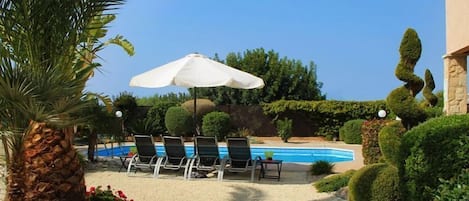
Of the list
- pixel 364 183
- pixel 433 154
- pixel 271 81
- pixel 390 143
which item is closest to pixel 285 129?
pixel 271 81

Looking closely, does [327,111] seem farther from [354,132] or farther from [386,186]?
[386,186]

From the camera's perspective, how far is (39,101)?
15.9ft

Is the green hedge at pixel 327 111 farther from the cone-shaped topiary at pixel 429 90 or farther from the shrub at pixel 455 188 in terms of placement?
the shrub at pixel 455 188

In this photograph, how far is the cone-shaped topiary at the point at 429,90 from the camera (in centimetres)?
1859

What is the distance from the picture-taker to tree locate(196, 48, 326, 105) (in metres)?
30.5

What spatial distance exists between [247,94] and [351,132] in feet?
34.1

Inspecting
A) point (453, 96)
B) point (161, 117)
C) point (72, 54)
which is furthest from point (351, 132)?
point (72, 54)

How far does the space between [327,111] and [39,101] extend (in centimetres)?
2021

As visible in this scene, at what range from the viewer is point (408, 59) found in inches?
363

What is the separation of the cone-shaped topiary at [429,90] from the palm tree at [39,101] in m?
16.0

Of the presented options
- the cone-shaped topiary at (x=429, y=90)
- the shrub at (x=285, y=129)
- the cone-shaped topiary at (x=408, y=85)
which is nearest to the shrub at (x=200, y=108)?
the shrub at (x=285, y=129)

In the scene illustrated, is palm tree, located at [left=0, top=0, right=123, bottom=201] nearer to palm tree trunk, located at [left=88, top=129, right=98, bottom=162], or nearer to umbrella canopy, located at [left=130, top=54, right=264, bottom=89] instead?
umbrella canopy, located at [left=130, top=54, right=264, bottom=89]

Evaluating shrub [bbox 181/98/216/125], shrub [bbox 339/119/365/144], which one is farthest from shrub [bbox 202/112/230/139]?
shrub [bbox 339/119/365/144]

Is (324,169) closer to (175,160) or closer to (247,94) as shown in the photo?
(175,160)
